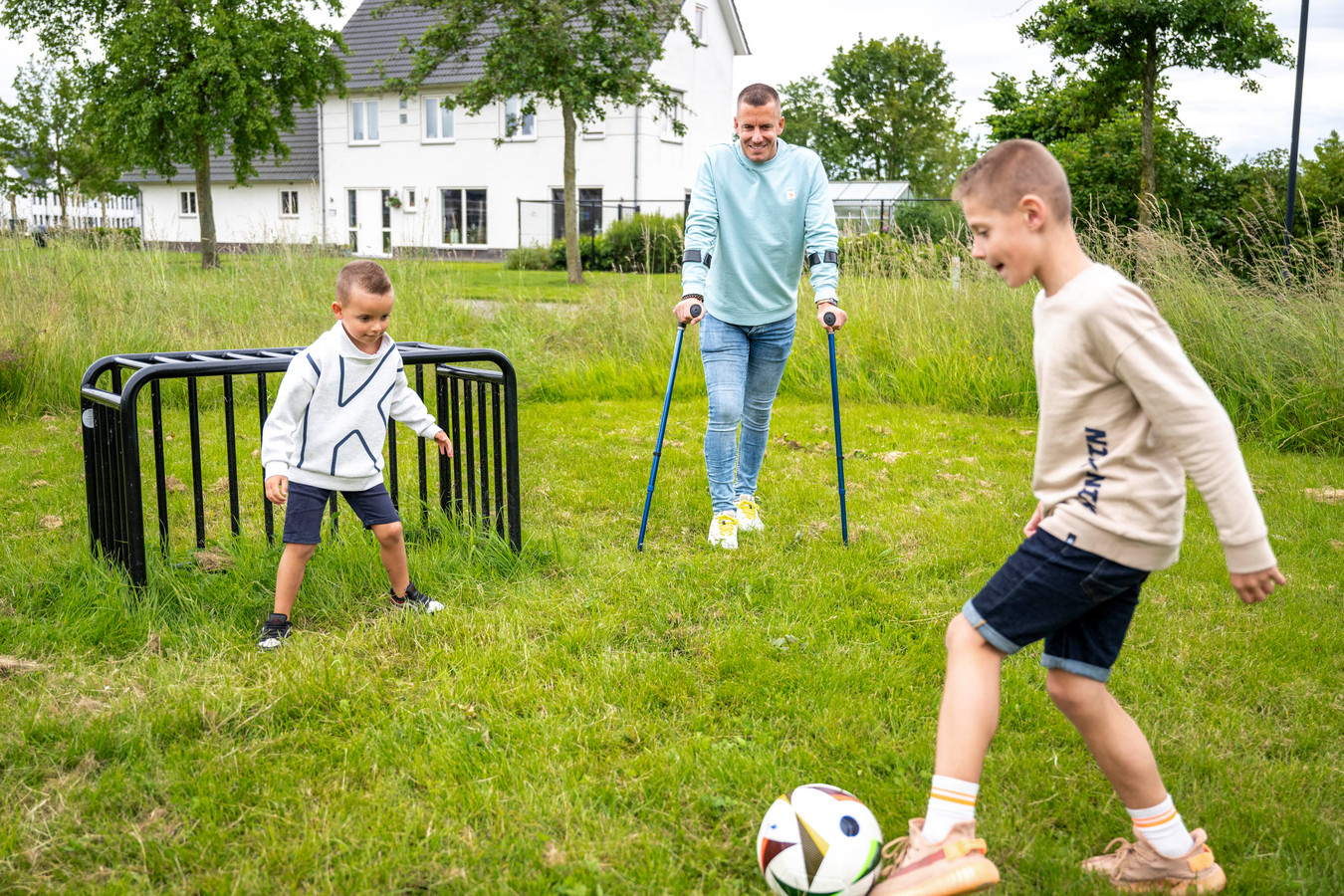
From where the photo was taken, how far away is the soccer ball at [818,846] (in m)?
2.36

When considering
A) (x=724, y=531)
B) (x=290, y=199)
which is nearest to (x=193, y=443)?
(x=724, y=531)

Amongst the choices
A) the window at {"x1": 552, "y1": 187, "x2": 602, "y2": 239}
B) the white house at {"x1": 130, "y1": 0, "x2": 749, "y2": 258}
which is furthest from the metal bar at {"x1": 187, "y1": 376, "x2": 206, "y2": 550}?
the window at {"x1": 552, "y1": 187, "x2": 602, "y2": 239}

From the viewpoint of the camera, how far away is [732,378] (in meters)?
5.20

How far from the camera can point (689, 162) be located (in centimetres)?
3559

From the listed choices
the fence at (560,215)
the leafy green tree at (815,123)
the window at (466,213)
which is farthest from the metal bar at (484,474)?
the leafy green tree at (815,123)

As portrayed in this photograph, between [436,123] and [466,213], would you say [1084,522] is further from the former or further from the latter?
[436,123]

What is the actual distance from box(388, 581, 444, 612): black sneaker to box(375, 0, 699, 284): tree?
1811cm

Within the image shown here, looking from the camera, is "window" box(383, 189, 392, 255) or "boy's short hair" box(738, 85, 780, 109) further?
"window" box(383, 189, 392, 255)

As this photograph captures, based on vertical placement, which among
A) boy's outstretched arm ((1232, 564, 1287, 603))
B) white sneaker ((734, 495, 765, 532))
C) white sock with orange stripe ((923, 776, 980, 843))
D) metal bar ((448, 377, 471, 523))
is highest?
boy's outstretched arm ((1232, 564, 1287, 603))

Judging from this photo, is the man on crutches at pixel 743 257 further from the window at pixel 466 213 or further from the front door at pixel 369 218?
the front door at pixel 369 218

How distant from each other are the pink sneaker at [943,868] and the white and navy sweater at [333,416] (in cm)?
242

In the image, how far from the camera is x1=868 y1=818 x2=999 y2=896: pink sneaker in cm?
212

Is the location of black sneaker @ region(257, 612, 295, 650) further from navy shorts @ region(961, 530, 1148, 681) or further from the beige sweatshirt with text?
the beige sweatshirt with text

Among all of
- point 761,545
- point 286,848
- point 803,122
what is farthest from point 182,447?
point 803,122
